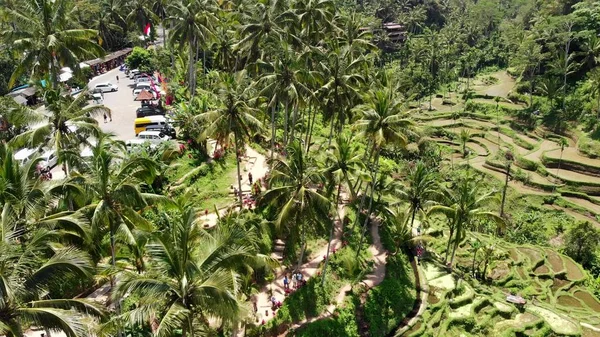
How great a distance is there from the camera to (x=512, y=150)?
7325 cm

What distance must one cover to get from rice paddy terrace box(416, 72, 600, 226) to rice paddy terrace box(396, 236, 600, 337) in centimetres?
1478

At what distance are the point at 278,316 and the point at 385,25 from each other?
4547 inches

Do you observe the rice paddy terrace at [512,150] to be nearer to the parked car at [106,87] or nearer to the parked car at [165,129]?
the parked car at [165,129]

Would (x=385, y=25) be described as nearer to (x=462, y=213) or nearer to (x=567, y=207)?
(x=567, y=207)

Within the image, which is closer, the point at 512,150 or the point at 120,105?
the point at 120,105

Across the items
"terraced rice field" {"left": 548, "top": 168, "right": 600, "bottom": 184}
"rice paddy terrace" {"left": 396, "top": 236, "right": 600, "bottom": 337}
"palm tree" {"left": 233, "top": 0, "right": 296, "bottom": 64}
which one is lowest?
"rice paddy terrace" {"left": 396, "top": 236, "right": 600, "bottom": 337}

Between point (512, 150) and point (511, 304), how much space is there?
40.6m

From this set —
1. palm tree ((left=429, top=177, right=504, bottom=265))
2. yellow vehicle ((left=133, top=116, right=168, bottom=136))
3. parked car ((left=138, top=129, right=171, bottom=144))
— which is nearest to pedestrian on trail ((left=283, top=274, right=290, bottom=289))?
palm tree ((left=429, top=177, right=504, bottom=265))

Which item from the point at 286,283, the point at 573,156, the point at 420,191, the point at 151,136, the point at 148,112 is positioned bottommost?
the point at 573,156

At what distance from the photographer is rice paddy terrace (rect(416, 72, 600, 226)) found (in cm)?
6212

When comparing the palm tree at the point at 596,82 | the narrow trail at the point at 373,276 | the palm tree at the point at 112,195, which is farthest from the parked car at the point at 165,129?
the palm tree at the point at 596,82

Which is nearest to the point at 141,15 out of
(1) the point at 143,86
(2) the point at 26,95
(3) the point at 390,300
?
(1) the point at 143,86

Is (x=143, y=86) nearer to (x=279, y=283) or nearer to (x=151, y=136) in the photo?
(x=151, y=136)

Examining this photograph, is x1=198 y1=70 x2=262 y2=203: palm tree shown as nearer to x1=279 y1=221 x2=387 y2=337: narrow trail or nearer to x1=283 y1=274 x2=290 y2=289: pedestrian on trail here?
x1=283 y1=274 x2=290 y2=289: pedestrian on trail
